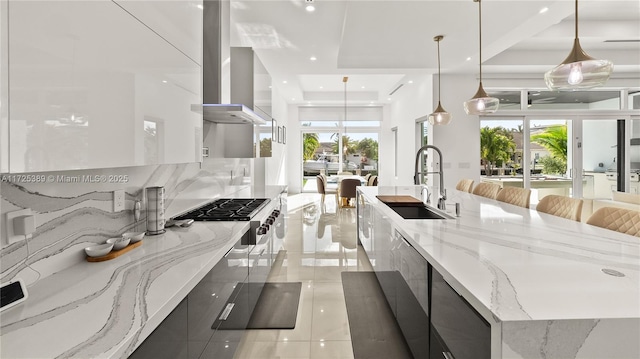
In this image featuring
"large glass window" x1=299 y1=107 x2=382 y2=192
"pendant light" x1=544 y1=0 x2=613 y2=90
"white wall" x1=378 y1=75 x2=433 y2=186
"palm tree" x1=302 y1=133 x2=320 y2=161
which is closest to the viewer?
"pendant light" x1=544 y1=0 x2=613 y2=90

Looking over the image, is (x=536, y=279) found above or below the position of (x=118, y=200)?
below

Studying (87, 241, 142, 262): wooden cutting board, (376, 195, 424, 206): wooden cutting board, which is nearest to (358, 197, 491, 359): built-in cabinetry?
(376, 195, 424, 206): wooden cutting board

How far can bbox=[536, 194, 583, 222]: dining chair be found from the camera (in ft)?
7.55

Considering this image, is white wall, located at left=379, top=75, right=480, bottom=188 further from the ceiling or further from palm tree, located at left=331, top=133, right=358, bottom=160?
palm tree, located at left=331, top=133, right=358, bottom=160

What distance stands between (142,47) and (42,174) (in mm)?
612

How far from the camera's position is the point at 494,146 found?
639 centimetres

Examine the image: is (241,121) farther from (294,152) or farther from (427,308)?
(294,152)

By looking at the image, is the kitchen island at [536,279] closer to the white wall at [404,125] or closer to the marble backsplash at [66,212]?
the marble backsplash at [66,212]

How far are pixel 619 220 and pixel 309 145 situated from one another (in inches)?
377

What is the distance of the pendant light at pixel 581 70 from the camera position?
6.46 ft

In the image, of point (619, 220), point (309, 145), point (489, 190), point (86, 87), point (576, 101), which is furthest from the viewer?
point (309, 145)

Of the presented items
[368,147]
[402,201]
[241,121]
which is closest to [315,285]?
[402,201]

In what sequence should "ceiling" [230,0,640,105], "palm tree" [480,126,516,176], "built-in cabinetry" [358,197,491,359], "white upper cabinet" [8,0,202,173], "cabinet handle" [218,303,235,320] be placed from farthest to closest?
"palm tree" [480,126,516,176] < "ceiling" [230,0,640,105] < "cabinet handle" [218,303,235,320] < "built-in cabinetry" [358,197,491,359] < "white upper cabinet" [8,0,202,173]

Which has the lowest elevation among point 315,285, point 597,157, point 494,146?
point 315,285
